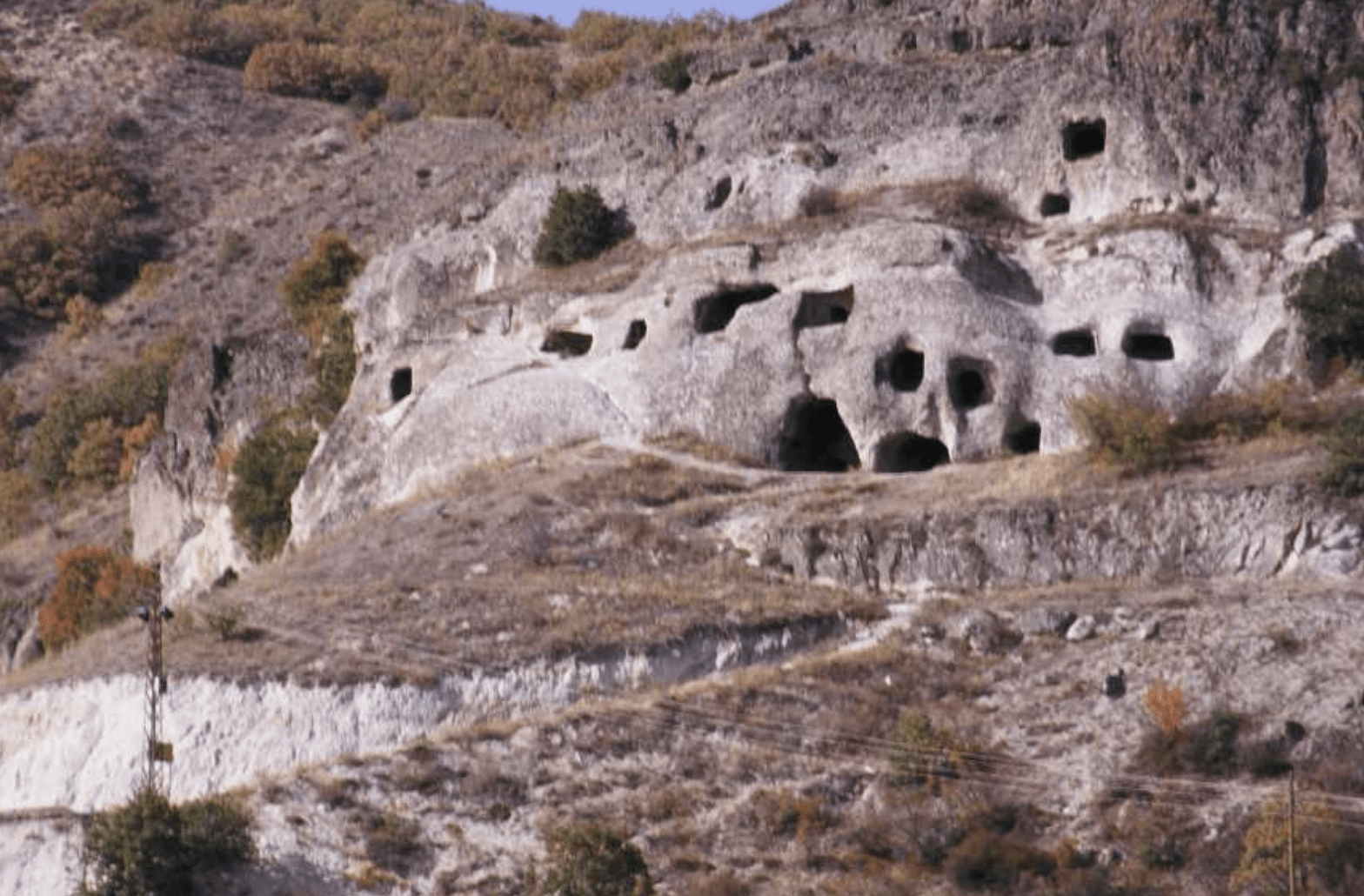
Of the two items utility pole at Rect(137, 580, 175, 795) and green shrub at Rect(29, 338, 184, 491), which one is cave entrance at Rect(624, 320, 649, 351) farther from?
green shrub at Rect(29, 338, 184, 491)

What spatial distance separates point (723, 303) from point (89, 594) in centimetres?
1506

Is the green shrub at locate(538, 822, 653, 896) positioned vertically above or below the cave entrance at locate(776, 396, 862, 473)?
below

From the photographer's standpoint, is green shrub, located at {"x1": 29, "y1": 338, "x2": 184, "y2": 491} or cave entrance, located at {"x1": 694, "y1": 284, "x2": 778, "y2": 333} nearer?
cave entrance, located at {"x1": 694, "y1": 284, "x2": 778, "y2": 333}

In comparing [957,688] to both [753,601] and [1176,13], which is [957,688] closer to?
[753,601]

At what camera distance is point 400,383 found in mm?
57719

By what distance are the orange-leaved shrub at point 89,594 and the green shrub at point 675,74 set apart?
14944mm

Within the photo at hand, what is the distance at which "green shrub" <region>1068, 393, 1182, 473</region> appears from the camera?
157 feet

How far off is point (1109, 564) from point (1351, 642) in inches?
201

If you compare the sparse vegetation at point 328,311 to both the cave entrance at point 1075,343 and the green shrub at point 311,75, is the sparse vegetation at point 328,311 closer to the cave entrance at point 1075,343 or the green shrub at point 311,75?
the cave entrance at point 1075,343

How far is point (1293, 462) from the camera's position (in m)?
46.7

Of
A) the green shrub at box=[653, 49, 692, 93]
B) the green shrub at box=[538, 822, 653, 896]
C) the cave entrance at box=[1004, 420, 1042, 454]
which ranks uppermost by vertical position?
the green shrub at box=[653, 49, 692, 93]

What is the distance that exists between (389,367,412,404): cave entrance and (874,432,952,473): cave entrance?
10.3 meters

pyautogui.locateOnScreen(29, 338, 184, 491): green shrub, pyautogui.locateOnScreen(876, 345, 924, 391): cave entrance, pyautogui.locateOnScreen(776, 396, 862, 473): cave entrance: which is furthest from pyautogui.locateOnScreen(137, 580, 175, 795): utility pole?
pyautogui.locateOnScreen(29, 338, 184, 491): green shrub

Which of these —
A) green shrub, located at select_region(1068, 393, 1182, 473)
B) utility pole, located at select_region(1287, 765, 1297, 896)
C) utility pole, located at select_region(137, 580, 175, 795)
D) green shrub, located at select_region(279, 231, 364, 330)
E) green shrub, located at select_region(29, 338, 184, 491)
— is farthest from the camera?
green shrub, located at select_region(29, 338, 184, 491)
